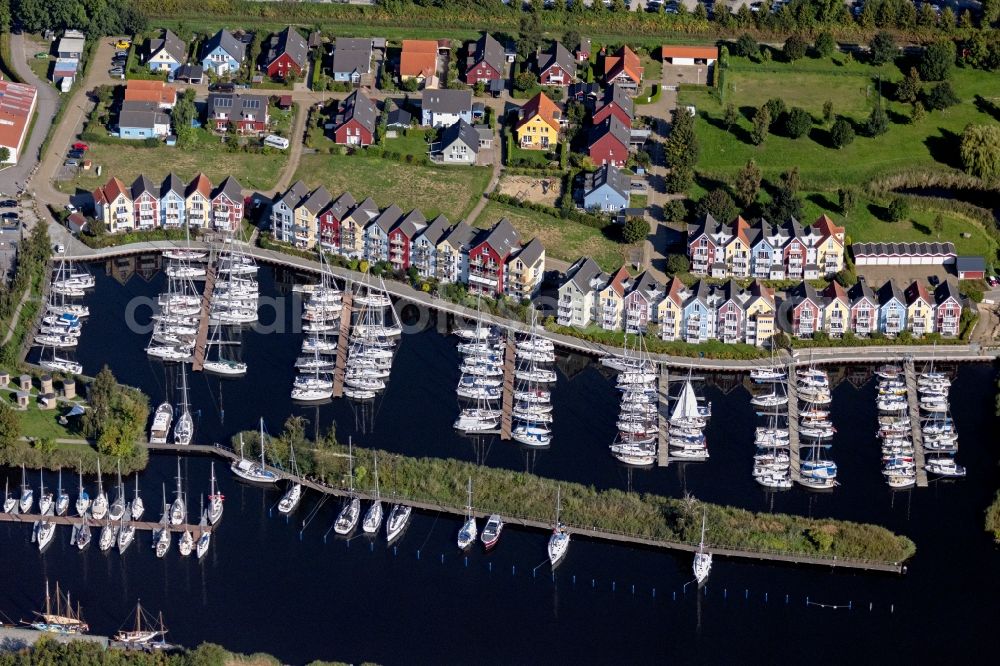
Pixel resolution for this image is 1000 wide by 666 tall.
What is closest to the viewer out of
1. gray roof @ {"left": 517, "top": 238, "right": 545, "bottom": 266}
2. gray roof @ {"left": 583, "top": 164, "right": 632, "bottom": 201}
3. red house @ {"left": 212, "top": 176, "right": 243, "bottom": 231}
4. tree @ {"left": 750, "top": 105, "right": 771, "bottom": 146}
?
gray roof @ {"left": 517, "top": 238, "right": 545, "bottom": 266}

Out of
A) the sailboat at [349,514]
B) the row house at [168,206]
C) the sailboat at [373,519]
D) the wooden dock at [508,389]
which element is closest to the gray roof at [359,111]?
the row house at [168,206]

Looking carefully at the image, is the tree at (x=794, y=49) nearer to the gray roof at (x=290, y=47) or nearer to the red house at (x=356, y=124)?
the red house at (x=356, y=124)

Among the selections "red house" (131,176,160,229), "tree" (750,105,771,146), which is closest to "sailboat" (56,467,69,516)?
"red house" (131,176,160,229)

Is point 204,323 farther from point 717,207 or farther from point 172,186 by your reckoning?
point 717,207

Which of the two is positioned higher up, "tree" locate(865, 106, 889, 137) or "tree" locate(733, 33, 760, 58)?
"tree" locate(733, 33, 760, 58)

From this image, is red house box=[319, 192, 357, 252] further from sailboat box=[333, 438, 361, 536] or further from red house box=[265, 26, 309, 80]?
sailboat box=[333, 438, 361, 536]

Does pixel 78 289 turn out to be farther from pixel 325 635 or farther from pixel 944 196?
pixel 944 196
